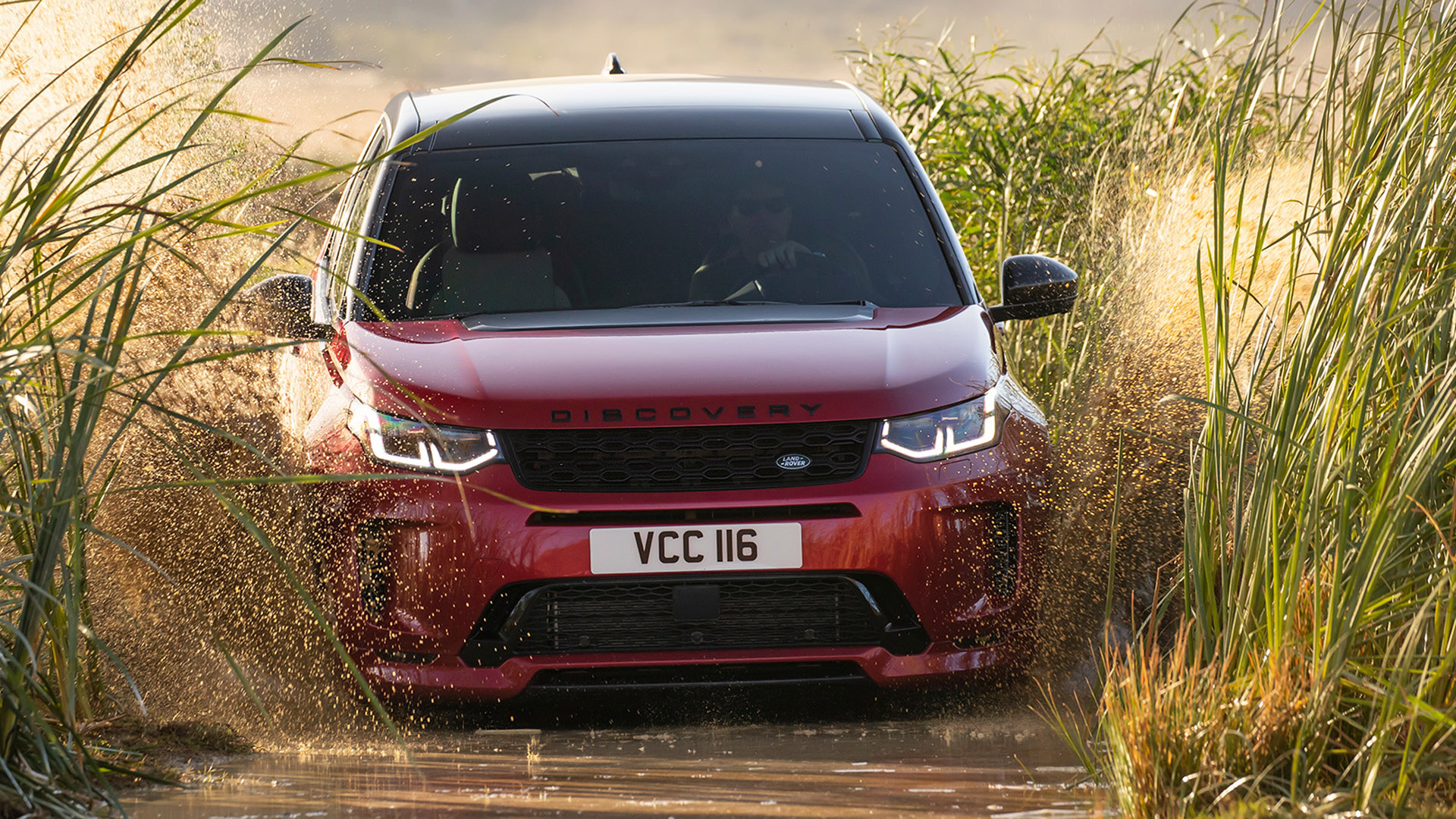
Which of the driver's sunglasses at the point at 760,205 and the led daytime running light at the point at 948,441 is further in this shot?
the driver's sunglasses at the point at 760,205

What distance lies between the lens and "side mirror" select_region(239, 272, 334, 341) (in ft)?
13.9

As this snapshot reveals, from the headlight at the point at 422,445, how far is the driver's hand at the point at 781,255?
1.41m

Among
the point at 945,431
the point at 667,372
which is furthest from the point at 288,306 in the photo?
the point at 945,431

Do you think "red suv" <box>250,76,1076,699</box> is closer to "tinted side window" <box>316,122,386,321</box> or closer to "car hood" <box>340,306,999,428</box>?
"car hood" <box>340,306,999,428</box>

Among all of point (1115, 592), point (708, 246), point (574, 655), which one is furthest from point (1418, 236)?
point (1115, 592)

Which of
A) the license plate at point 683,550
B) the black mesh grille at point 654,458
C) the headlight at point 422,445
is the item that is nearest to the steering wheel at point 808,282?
the black mesh grille at point 654,458

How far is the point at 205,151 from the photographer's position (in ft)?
25.4

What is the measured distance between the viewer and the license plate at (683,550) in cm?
354

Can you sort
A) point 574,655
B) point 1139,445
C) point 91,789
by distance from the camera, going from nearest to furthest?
point 91,789
point 574,655
point 1139,445

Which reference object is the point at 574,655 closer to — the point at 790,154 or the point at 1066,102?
the point at 790,154

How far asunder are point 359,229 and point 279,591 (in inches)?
47.0

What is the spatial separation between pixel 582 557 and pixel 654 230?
1.55 m

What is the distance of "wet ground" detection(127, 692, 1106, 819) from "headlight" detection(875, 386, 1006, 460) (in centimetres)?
66

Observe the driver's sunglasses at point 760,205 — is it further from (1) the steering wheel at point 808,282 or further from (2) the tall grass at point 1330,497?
(2) the tall grass at point 1330,497
